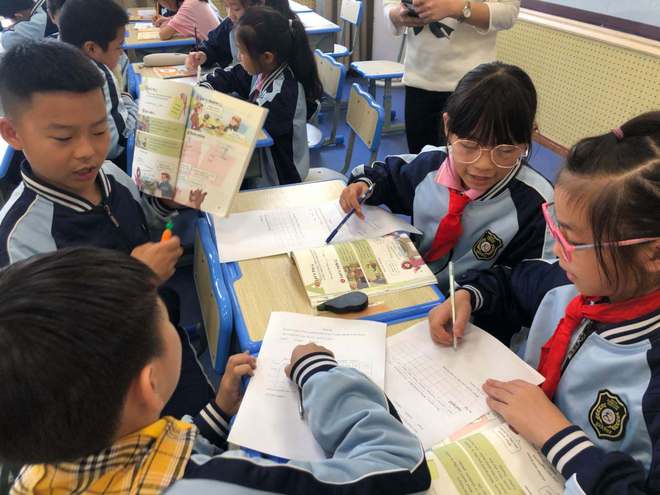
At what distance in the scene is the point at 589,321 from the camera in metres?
0.89

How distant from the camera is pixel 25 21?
3.13 m

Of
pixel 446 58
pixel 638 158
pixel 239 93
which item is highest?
pixel 638 158

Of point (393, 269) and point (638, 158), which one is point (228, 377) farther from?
point (638, 158)

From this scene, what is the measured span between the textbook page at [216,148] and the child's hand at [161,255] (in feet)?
0.43

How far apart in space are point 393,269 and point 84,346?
2.62ft

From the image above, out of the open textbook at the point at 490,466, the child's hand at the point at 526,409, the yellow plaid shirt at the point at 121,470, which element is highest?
the yellow plaid shirt at the point at 121,470

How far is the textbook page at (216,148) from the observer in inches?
47.6

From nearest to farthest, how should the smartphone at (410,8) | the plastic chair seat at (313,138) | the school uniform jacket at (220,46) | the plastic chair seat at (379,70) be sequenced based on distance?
the smartphone at (410,8) → the plastic chair seat at (313,138) → the school uniform jacket at (220,46) → the plastic chair seat at (379,70)

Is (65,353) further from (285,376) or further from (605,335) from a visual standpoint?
(605,335)

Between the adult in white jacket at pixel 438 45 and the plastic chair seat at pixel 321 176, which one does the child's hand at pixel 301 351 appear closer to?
the adult in white jacket at pixel 438 45

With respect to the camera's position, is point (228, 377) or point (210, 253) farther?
point (210, 253)

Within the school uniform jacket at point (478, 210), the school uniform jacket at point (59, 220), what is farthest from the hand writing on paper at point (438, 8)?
the school uniform jacket at point (59, 220)

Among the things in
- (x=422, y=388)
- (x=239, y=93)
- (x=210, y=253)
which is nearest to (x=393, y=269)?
(x=422, y=388)

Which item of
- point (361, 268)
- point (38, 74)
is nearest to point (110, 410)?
point (361, 268)
